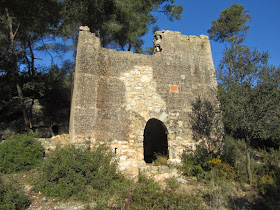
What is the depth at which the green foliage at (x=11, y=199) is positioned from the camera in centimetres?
420

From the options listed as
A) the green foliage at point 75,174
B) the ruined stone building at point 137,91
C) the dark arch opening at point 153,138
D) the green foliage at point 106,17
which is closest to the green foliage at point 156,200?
the green foliage at point 75,174

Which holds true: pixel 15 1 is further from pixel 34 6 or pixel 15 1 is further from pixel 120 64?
pixel 120 64

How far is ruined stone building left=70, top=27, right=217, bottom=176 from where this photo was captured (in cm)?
687

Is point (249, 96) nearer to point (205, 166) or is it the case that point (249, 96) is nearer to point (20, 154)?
point (205, 166)

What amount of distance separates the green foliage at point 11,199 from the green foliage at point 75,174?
0.60m

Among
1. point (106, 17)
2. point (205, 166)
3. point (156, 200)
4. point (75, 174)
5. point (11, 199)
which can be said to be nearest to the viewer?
point (11, 199)

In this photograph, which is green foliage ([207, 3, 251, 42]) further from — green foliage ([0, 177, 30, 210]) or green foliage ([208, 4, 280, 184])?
green foliage ([0, 177, 30, 210])

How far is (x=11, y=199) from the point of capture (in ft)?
14.4

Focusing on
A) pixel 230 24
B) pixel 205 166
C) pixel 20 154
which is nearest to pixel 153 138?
pixel 205 166

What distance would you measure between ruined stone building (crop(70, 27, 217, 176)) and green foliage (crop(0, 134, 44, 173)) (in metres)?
1.27

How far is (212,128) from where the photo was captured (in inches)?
323

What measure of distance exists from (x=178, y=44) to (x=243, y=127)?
3975 mm

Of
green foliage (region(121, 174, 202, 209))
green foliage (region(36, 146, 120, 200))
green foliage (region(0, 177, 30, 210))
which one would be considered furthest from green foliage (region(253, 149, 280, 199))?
green foliage (region(0, 177, 30, 210))

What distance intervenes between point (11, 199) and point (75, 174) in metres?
1.41
